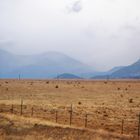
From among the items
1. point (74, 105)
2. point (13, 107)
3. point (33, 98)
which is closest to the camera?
point (13, 107)

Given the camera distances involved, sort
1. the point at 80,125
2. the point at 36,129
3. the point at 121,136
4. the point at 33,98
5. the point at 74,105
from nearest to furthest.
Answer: the point at 121,136, the point at 36,129, the point at 80,125, the point at 74,105, the point at 33,98

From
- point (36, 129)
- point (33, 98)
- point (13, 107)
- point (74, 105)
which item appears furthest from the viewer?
point (33, 98)

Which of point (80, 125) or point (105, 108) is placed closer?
point (80, 125)

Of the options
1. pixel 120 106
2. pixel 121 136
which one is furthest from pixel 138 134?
pixel 120 106

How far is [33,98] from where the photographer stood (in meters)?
74.7

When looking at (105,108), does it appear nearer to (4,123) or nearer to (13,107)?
(13,107)

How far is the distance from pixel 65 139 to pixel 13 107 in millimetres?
19972

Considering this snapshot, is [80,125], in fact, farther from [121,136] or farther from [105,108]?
[105,108]

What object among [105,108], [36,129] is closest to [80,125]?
[36,129]

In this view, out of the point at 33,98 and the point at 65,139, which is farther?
the point at 33,98

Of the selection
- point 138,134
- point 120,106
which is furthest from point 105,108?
point 138,134

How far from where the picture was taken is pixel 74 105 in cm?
6494

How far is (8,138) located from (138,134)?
12.9 m

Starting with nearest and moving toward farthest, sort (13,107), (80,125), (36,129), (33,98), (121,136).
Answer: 1. (121,136)
2. (36,129)
3. (80,125)
4. (13,107)
5. (33,98)
